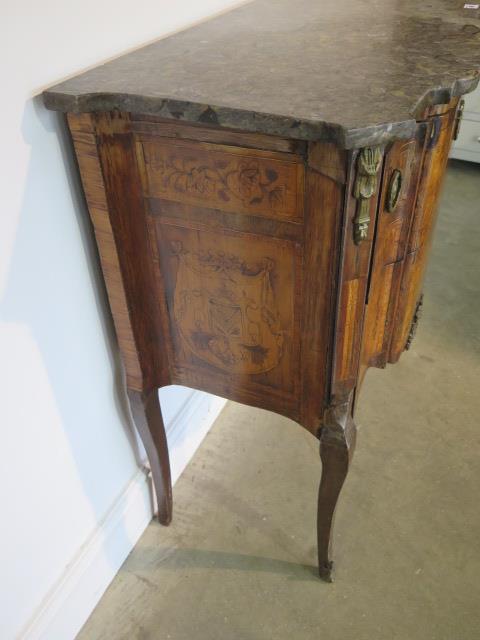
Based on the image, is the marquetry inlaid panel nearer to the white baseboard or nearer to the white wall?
the white wall

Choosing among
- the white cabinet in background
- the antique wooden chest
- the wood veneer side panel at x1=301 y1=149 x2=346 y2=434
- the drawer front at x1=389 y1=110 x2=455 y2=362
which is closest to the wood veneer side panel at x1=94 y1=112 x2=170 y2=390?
the antique wooden chest

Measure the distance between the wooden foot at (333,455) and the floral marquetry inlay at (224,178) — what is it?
1.13 feet

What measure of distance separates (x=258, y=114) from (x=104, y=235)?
335 mm

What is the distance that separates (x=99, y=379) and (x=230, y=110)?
0.58 m

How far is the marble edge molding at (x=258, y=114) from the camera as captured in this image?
63 cm

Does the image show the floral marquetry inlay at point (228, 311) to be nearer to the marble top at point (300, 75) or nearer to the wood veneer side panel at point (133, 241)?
the wood veneer side panel at point (133, 241)

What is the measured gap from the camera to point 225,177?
767mm

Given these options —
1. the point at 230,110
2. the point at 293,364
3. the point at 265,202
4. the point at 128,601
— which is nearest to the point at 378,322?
the point at 293,364

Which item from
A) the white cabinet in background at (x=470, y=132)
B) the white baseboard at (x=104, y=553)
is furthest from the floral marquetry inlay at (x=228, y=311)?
the white cabinet in background at (x=470, y=132)

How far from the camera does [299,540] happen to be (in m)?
1.29

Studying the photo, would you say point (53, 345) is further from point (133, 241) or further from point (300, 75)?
point (300, 75)

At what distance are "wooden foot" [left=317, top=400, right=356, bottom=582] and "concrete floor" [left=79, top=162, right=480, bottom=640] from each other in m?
0.18

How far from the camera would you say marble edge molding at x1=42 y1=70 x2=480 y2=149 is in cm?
63

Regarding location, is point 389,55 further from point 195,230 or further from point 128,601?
point 128,601
